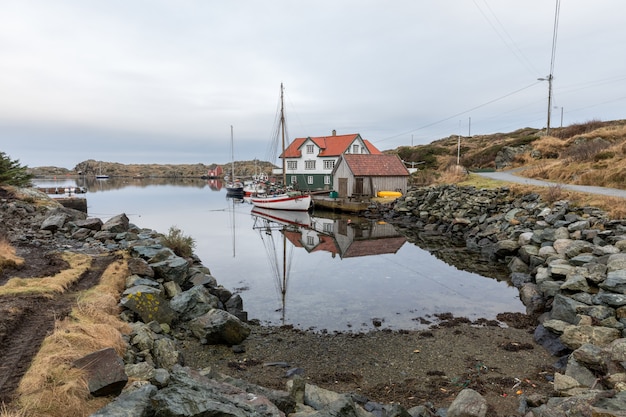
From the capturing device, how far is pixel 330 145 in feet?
195

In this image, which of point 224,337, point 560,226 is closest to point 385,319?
point 224,337

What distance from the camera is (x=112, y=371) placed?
5.13 meters

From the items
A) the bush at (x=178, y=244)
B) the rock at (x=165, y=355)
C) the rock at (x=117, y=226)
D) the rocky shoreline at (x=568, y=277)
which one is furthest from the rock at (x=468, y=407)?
the rock at (x=117, y=226)

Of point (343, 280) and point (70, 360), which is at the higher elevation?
point (70, 360)

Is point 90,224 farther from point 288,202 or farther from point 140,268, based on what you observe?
point 288,202

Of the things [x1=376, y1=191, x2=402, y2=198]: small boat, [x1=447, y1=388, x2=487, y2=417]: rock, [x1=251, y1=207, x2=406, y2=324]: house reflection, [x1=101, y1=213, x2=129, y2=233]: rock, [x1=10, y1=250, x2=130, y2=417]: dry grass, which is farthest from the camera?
[x1=376, y1=191, x2=402, y2=198]: small boat

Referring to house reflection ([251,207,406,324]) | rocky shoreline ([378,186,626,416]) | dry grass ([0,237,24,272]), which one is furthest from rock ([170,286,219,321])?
rocky shoreline ([378,186,626,416])

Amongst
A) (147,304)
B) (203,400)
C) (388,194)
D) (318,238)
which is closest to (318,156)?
(388,194)

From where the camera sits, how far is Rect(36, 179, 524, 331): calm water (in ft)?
42.4

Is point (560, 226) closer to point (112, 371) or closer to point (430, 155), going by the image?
point (112, 371)

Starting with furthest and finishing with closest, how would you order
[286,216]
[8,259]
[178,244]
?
[286,216] < [178,244] < [8,259]

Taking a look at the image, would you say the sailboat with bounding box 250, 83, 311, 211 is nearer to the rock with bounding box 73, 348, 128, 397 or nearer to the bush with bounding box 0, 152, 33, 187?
the bush with bounding box 0, 152, 33, 187

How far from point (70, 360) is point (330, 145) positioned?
55.6 meters

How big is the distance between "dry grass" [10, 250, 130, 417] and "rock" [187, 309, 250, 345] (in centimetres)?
212
